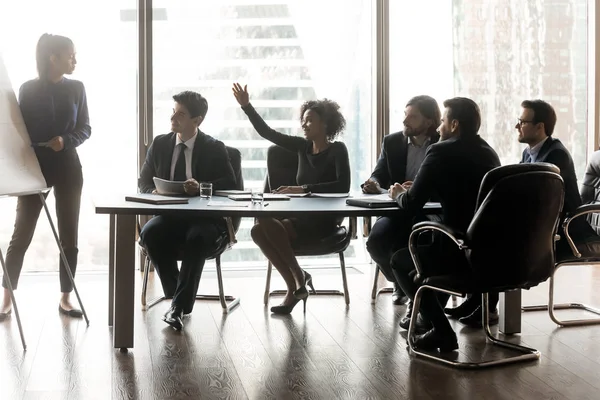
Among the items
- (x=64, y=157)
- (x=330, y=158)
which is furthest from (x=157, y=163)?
(x=330, y=158)

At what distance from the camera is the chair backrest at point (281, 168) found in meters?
5.03

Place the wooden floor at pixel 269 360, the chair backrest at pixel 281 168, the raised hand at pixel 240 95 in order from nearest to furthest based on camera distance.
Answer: the wooden floor at pixel 269 360, the raised hand at pixel 240 95, the chair backrest at pixel 281 168

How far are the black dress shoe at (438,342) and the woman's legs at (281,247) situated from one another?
1.00 m

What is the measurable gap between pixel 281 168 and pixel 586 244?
1.86m

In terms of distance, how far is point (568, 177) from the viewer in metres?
4.33

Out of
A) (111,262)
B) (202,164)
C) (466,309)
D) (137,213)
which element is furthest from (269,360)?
(202,164)

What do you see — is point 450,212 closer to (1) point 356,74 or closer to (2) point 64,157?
(2) point 64,157

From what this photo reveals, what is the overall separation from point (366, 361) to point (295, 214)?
729mm

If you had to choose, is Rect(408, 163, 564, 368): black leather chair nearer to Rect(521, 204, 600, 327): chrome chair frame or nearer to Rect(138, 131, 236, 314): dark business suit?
Rect(521, 204, 600, 327): chrome chair frame

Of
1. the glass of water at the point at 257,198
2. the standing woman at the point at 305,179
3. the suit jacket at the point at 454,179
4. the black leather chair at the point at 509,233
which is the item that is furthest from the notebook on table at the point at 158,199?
the black leather chair at the point at 509,233

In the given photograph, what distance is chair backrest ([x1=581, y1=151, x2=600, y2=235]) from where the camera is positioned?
4.59m

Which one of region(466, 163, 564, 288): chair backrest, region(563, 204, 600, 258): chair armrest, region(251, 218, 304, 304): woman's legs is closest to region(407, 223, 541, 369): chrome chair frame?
region(466, 163, 564, 288): chair backrest

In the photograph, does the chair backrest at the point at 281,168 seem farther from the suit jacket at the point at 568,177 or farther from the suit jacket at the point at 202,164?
the suit jacket at the point at 568,177

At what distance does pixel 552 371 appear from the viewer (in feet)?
11.4
